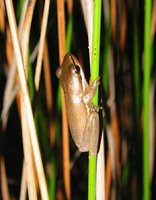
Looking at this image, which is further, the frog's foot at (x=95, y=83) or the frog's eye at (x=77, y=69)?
the frog's eye at (x=77, y=69)

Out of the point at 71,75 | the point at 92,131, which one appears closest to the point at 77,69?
the point at 71,75

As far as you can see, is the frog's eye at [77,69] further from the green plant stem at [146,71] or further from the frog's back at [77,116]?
the green plant stem at [146,71]

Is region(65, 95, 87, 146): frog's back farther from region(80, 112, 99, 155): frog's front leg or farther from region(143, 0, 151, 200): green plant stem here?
region(143, 0, 151, 200): green plant stem

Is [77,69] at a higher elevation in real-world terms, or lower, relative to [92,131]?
higher

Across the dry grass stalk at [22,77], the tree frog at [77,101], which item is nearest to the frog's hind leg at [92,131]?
the tree frog at [77,101]

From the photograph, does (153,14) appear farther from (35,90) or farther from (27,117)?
(27,117)

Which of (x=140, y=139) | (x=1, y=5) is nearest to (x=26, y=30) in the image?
(x=1, y=5)

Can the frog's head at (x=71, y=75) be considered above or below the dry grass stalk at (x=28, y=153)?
above

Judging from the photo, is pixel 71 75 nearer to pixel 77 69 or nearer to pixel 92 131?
pixel 77 69
